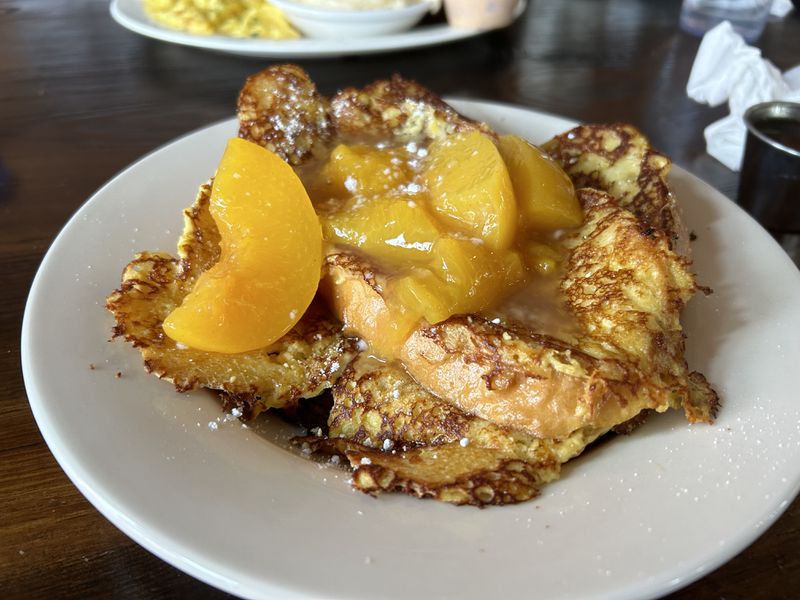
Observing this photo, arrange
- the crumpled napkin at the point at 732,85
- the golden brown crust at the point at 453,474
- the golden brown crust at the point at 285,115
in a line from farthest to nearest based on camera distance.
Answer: the crumpled napkin at the point at 732,85 < the golden brown crust at the point at 285,115 < the golden brown crust at the point at 453,474

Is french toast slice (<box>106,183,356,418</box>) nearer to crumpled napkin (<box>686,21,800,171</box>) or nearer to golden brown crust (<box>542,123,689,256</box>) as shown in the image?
golden brown crust (<box>542,123,689,256</box>)

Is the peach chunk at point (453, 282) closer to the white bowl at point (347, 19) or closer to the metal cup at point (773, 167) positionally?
the metal cup at point (773, 167)

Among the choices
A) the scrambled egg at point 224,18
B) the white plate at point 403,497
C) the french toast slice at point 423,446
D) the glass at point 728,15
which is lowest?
the french toast slice at point 423,446

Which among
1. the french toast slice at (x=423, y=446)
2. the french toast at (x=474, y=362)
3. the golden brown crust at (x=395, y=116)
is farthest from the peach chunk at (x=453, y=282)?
the golden brown crust at (x=395, y=116)

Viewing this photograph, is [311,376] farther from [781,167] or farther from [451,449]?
[781,167]

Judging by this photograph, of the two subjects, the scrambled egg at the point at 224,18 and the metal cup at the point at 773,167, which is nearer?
the metal cup at the point at 773,167

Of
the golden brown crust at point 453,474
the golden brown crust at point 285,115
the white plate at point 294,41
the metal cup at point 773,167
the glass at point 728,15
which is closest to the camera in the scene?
the golden brown crust at point 453,474

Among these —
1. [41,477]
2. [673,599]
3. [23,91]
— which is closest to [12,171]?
[23,91]
